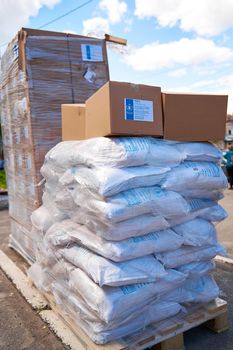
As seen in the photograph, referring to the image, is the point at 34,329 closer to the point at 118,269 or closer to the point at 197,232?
the point at 118,269

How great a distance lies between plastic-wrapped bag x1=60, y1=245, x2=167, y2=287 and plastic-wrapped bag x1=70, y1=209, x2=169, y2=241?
0.15 m

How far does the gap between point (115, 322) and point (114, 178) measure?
0.87 metres

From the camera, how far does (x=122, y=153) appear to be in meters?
2.04

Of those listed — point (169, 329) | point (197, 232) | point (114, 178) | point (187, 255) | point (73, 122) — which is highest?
point (73, 122)

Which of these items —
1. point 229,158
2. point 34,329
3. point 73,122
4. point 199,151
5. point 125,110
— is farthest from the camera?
point 229,158

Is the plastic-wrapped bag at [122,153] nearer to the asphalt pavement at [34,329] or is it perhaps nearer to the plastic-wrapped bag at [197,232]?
the plastic-wrapped bag at [197,232]

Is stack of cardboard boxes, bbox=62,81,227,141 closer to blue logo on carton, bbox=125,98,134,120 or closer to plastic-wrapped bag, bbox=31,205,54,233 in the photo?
blue logo on carton, bbox=125,98,134,120

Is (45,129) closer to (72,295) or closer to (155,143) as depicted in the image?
(155,143)

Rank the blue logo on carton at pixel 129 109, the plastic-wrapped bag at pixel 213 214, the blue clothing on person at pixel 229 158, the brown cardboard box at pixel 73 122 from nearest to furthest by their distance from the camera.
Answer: the blue logo on carton at pixel 129 109 < the plastic-wrapped bag at pixel 213 214 < the brown cardboard box at pixel 73 122 < the blue clothing on person at pixel 229 158

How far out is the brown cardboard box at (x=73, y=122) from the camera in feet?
8.57

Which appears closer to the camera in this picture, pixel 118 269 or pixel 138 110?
pixel 118 269

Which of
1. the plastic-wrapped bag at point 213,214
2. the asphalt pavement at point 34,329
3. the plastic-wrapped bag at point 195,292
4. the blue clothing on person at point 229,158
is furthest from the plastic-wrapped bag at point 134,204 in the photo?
the blue clothing on person at point 229,158

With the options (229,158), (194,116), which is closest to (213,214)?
(194,116)

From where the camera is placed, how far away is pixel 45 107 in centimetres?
320
